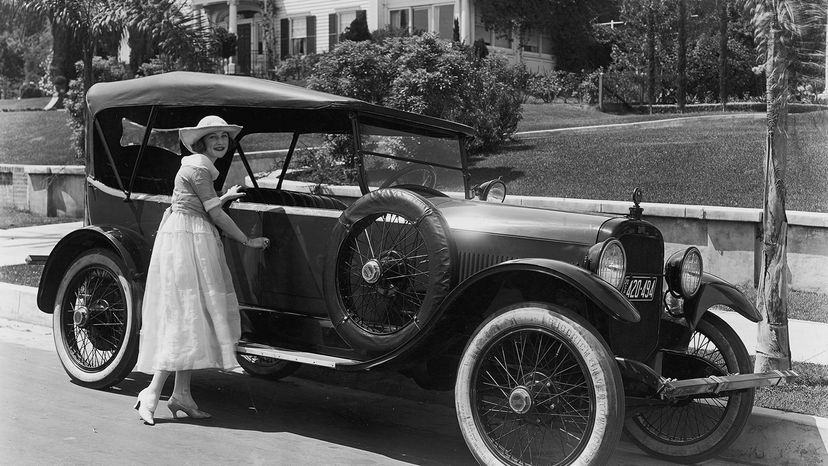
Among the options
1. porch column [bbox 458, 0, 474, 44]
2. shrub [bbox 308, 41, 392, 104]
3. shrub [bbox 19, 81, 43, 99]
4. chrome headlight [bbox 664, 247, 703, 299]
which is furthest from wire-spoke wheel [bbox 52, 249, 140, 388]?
shrub [bbox 19, 81, 43, 99]

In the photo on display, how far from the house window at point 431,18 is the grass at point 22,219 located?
16.6 meters

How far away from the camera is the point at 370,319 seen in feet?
17.1

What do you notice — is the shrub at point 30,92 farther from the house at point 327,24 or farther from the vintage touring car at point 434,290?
the vintage touring car at point 434,290

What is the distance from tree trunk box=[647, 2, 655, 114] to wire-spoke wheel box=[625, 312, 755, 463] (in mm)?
18712

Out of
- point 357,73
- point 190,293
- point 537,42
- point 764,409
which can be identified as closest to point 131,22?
point 357,73

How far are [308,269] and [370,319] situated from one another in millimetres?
574

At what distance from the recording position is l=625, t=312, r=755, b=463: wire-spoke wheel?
507 centimetres

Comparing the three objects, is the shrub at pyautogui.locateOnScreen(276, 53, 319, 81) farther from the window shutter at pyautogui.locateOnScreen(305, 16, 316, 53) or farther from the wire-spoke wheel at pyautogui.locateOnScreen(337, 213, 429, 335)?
the wire-spoke wheel at pyautogui.locateOnScreen(337, 213, 429, 335)

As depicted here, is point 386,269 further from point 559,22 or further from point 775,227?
point 559,22

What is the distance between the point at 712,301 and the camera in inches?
203

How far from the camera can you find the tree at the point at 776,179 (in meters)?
6.10

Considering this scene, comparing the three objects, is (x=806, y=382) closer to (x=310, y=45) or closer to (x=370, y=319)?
(x=370, y=319)

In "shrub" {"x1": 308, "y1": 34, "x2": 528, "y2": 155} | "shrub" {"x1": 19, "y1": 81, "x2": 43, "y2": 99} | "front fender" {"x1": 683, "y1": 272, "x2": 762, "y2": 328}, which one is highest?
"shrub" {"x1": 19, "y1": 81, "x2": 43, "y2": 99}

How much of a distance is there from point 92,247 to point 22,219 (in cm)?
1030
